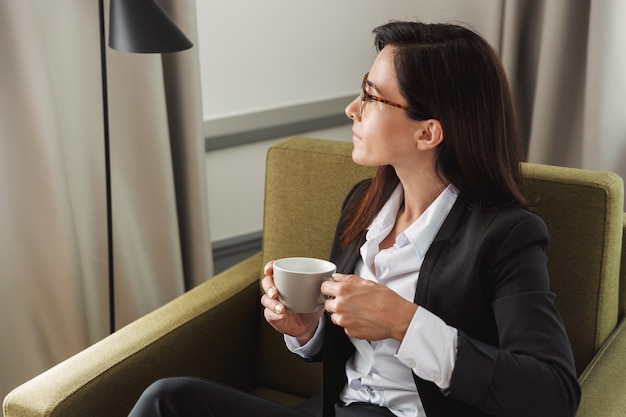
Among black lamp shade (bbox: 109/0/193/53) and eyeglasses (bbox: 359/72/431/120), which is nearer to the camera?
eyeglasses (bbox: 359/72/431/120)

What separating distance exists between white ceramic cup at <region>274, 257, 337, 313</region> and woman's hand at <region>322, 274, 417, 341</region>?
34mm

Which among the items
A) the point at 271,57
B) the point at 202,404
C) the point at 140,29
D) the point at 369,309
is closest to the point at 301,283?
the point at 369,309

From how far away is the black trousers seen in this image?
142 cm

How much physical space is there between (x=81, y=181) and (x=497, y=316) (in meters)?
1.29

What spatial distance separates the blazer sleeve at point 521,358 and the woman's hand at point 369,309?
9 cm

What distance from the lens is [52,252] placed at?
6.85 feet

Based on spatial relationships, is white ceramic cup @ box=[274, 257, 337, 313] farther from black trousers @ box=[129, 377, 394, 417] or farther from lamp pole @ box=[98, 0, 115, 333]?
lamp pole @ box=[98, 0, 115, 333]

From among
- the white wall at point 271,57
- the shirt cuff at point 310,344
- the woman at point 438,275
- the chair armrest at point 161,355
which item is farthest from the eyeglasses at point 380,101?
the white wall at point 271,57

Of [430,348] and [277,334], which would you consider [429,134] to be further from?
[277,334]

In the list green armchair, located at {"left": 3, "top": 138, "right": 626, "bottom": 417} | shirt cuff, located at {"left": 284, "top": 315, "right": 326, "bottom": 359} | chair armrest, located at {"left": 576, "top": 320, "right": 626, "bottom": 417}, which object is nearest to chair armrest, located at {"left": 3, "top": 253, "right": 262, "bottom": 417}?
green armchair, located at {"left": 3, "top": 138, "right": 626, "bottom": 417}

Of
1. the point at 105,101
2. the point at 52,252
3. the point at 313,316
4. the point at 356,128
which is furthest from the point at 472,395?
the point at 52,252

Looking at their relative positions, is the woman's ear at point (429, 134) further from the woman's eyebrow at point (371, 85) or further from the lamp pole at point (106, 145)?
the lamp pole at point (106, 145)

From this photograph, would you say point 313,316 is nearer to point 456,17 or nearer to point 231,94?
point 231,94

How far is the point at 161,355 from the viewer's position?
173 centimetres
